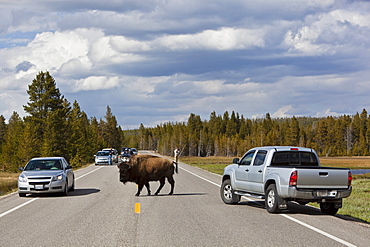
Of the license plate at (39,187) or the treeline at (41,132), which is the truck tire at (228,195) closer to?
the license plate at (39,187)

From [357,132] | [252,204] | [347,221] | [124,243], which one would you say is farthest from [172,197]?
[357,132]

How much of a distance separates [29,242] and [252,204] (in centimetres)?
836

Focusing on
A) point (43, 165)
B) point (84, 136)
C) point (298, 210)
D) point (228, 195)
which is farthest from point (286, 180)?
point (84, 136)

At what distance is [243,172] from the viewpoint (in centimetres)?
1478

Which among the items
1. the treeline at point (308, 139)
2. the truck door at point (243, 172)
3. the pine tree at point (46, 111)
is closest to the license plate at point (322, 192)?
the truck door at point (243, 172)

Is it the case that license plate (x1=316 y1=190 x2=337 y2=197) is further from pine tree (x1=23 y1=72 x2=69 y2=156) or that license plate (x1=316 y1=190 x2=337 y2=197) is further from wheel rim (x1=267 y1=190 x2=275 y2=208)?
pine tree (x1=23 y1=72 x2=69 y2=156)

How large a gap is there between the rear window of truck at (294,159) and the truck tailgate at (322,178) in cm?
143

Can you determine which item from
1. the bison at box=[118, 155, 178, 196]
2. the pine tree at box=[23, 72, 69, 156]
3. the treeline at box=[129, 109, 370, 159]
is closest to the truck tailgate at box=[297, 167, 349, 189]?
the bison at box=[118, 155, 178, 196]

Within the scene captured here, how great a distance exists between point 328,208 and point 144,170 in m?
7.34

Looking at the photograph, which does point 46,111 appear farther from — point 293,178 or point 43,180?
point 293,178

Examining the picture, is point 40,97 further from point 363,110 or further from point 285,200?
point 363,110

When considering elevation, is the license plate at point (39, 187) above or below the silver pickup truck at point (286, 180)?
below

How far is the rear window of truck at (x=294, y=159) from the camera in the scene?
13834 millimetres

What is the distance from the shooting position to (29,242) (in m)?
8.78
